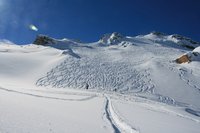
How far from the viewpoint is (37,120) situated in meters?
6.54

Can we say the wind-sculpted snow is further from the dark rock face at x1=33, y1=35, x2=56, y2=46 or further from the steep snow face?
the dark rock face at x1=33, y1=35, x2=56, y2=46

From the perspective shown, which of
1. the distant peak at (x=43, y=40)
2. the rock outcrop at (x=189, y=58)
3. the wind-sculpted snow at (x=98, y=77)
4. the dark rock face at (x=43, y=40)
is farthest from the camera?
the distant peak at (x=43, y=40)

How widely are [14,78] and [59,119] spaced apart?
22.3m

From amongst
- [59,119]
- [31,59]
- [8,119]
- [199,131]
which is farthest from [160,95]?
[31,59]

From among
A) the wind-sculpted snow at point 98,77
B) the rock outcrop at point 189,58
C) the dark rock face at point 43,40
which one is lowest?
the wind-sculpted snow at point 98,77

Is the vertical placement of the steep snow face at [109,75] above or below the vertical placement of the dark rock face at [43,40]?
below

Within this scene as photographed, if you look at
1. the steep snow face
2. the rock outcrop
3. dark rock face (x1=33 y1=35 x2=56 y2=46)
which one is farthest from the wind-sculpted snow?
dark rock face (x1=33 y1=35 x2=56 y2=46)

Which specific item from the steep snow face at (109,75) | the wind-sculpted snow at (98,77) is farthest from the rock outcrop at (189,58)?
the wind-sculpted snow at (98,77)

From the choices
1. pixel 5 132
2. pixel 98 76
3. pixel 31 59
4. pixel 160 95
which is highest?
pixel 31 59

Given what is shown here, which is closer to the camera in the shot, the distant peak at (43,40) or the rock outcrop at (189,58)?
the rock outcrop at (189,58)

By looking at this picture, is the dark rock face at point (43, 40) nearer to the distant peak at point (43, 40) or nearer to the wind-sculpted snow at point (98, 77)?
the distant peak at point (43, 40)

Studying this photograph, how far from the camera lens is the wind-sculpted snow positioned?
80.6 feet

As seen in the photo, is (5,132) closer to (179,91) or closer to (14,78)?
(179,91)

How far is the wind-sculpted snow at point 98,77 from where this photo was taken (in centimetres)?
2458
